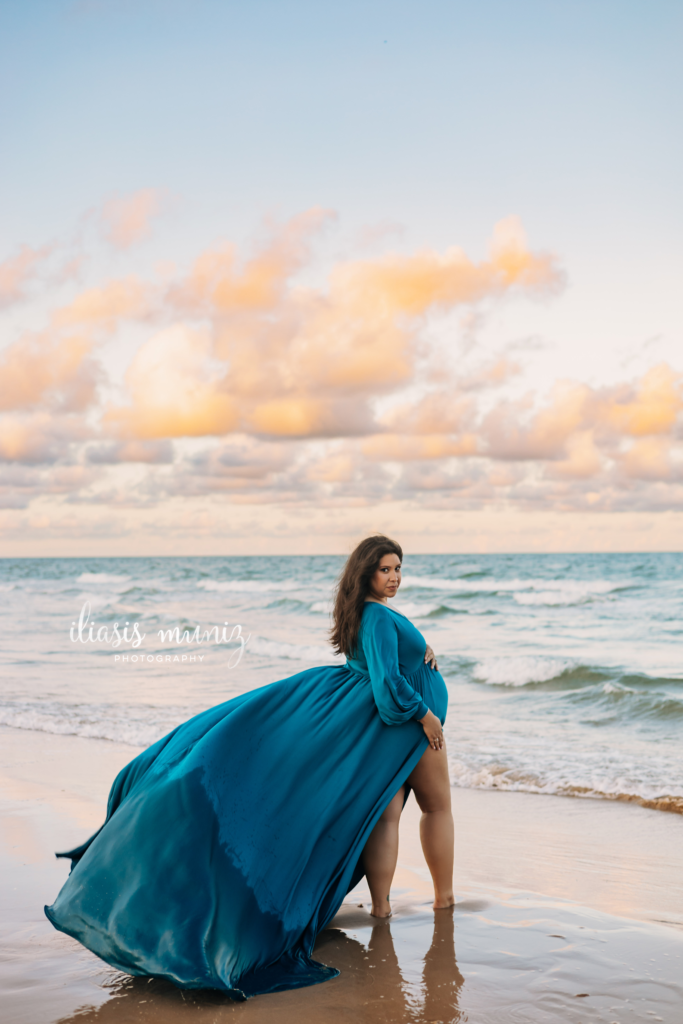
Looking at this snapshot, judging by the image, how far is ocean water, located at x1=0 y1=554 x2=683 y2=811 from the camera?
7742 mm

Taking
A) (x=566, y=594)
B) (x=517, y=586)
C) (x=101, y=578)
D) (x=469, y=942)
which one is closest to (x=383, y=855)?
(x=469, y=942)

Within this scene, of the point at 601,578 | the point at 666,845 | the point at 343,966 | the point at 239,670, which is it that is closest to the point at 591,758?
the point at 666,845

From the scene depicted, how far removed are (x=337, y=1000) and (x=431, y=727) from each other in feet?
3.60

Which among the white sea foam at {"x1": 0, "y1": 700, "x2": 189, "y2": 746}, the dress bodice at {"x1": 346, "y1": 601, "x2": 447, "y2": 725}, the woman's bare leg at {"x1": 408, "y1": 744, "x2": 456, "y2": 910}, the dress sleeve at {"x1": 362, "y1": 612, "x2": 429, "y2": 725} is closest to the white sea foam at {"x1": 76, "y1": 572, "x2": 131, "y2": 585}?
the white sea foam at {"x1": 0, "y1": 700, "x2": 189, "y2": 746}

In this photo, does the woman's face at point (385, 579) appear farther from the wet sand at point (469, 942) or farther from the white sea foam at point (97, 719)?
the white sea foam at point (97, 719)

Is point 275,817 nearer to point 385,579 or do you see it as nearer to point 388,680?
point 388,680

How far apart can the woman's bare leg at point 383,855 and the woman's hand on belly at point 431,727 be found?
274 mm

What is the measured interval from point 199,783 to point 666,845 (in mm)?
3479

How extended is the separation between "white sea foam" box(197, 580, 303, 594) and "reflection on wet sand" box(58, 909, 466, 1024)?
33754 millimetres

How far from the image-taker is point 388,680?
348 cm

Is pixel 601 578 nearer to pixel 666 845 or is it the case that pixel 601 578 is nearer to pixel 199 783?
pixel 666 845

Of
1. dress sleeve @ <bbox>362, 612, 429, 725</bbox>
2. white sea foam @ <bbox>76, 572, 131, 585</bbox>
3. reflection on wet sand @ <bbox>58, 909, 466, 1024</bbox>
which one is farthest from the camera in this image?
white sea foam @ <bbox>76, 572, 131, 585</bbox>

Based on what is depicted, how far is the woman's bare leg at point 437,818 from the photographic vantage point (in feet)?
12.3

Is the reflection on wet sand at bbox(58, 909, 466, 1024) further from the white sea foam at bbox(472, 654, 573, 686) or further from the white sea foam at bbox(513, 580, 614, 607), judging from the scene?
the white sea foam at bbox(513, 580, 614, 607)
